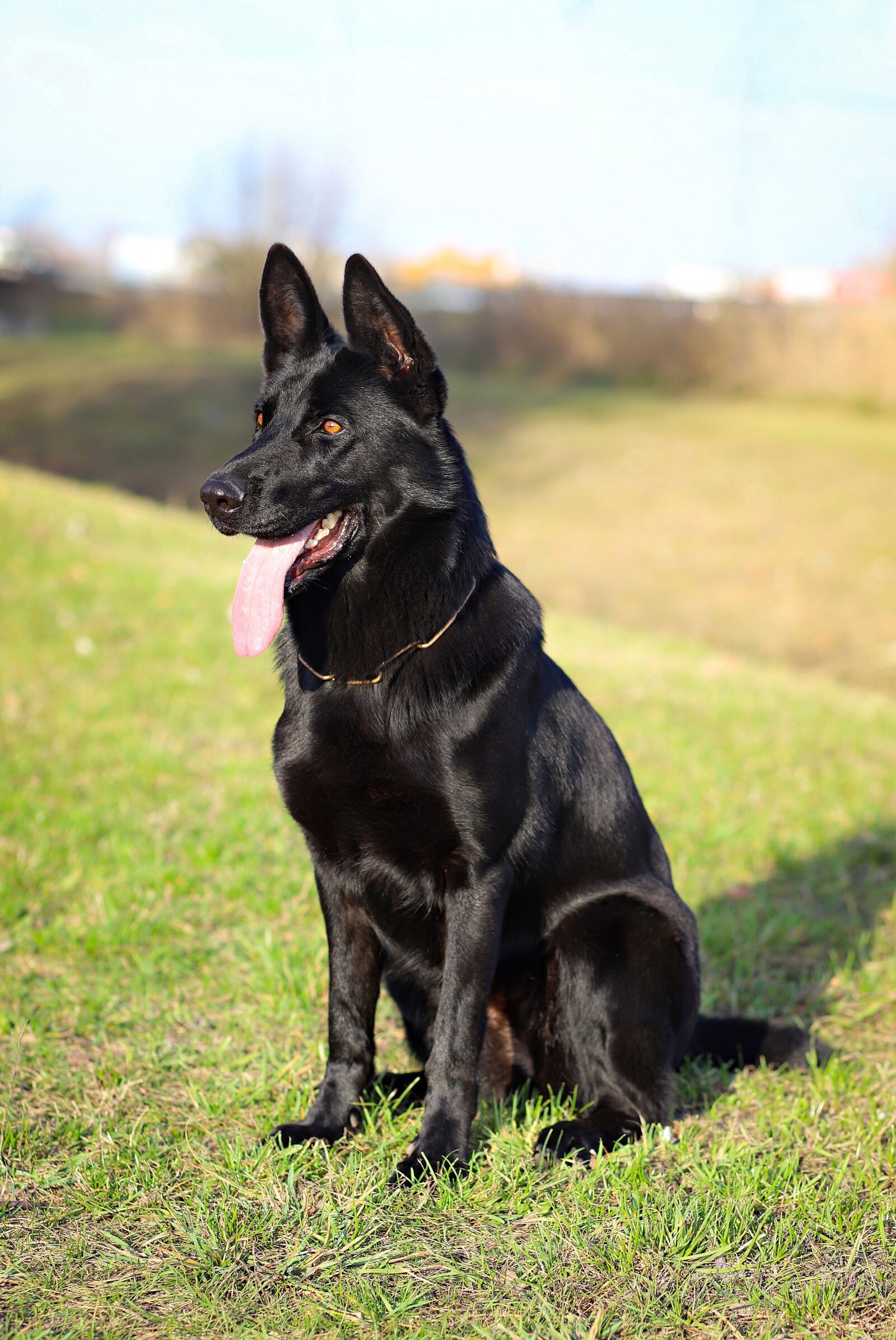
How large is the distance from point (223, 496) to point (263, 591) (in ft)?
0.74

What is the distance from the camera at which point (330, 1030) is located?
2.79m

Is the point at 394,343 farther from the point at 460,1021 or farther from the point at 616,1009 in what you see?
the point at 616,1009

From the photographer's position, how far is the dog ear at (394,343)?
8.36 feet

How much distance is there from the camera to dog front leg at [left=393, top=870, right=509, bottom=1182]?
2.51m

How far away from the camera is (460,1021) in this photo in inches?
99.2

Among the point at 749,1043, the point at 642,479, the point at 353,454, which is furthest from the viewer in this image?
the point at 642,479

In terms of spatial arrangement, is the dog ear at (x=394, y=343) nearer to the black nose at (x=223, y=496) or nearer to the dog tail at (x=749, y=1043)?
the black nose at (x=223, y=496)

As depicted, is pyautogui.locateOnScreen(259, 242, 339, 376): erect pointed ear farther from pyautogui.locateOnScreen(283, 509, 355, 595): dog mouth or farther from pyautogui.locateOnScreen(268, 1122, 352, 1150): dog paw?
pyautogui.locateOnScreen(268, 1122, 352, 1150): dog paw

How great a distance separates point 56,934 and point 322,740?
173 cm

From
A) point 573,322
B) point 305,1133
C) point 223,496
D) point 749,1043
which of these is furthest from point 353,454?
point 573,322

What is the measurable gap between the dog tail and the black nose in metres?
1.87

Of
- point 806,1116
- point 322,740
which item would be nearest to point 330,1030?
point 322,740

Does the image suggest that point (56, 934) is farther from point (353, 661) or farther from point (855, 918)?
point (855, 918)

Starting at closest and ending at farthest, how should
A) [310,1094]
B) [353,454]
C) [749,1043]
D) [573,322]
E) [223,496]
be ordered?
[223,496] → [353,454] → [310,1094] → [749,1043] → [573,322]
